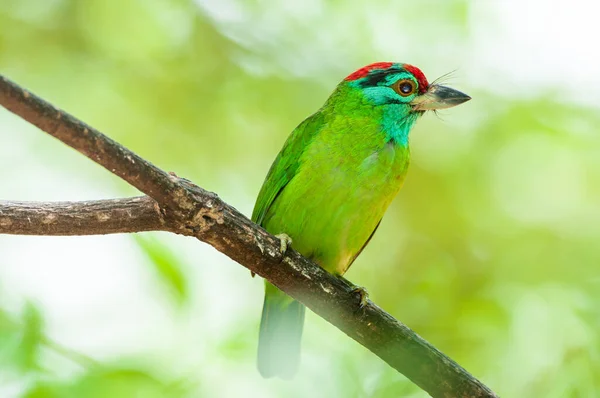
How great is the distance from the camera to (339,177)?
391 centimetres

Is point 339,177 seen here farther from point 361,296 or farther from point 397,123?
point 361,296

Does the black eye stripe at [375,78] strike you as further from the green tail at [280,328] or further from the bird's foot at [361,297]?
the bird's foot at [361,297]

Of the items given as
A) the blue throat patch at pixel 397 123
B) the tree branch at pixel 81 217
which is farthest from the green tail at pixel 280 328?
the tree branch at pixel 81 217

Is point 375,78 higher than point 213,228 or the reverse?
higher

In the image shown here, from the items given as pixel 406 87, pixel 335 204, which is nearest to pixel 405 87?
pixel 406 87

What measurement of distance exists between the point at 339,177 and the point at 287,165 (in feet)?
1.29

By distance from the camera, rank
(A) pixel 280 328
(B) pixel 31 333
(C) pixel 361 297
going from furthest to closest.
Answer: (A) pixel 280 328 → (C) pixel 361 297 → (B) pixel 31 333

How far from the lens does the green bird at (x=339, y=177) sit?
392 cm

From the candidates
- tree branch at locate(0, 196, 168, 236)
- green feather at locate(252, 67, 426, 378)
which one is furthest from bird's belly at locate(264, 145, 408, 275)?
tree branch at locate(0, 196, 168, 236)

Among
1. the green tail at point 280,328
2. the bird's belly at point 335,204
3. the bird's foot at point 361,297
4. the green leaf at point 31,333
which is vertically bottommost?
the green leaf at point 31,333

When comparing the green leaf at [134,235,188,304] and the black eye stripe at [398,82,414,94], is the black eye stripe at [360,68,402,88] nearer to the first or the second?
the black eye stripe at [398,82,414,94]

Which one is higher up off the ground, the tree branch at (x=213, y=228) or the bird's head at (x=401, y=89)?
the bird's head at (x=401, y=89)

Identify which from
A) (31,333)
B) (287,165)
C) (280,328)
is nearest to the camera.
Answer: (31,333)

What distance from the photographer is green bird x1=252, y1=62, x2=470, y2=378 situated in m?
3.92
